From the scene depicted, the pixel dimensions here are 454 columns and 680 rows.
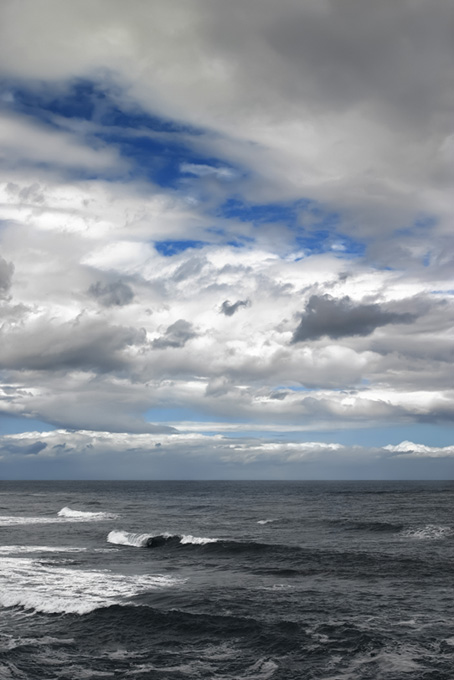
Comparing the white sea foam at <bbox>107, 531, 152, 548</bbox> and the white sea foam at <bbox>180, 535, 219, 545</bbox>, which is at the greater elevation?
the white sea foam at <bbox>180, 535, 219, 545</bbox>

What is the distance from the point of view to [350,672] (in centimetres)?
1939

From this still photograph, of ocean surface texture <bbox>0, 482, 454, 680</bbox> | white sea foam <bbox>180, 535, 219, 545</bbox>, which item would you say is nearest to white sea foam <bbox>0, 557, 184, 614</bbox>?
ocean surface texture <bbox>0, 482, 454, 680</bbox>

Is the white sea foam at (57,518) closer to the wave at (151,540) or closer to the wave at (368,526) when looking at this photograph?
the wave at (151,540)

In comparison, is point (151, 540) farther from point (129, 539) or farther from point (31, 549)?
point (31, 549)

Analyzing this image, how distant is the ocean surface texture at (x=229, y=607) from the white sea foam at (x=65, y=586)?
0.35 ft

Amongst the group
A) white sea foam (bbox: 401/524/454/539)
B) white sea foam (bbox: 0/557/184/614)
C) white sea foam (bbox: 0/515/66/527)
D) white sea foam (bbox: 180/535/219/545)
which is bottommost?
white sea foam (bbox: 0/515/66/527)

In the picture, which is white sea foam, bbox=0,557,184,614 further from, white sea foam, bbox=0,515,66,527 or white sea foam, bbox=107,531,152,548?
white sea foam, bbox=0,515,66,527

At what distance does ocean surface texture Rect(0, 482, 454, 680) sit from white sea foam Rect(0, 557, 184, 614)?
0.11 metres

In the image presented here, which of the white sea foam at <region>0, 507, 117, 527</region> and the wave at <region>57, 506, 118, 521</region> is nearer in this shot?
the white sea foam at <region>0, 507, 117, 527</region>

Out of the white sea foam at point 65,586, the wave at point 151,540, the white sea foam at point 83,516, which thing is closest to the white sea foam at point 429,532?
the wave at point 151,540

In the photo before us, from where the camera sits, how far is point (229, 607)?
27.2m

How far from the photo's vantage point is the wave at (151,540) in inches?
1956

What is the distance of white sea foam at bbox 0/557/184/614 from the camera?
27.7 meters

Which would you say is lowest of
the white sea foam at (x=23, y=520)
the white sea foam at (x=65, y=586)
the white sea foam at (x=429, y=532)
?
the white sea foam at (x=23, y=520)
